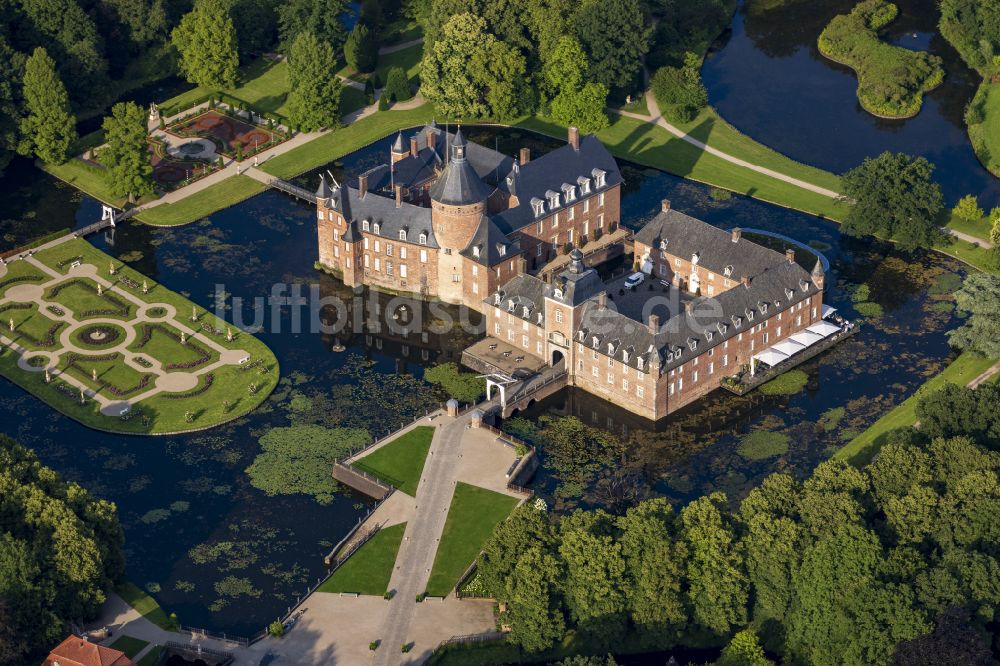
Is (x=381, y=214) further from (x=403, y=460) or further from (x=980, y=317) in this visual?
(x=980, y=317)

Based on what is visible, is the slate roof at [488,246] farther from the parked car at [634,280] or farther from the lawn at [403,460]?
the lawn at [403,460]

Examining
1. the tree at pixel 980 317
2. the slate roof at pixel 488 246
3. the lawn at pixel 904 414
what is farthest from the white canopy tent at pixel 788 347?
the slate roof at pixel 488 246

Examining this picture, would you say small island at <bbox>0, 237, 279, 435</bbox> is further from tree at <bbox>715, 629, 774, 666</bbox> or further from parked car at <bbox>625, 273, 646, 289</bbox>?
tree at <bbox>715, 629, 774, 666</bbox>

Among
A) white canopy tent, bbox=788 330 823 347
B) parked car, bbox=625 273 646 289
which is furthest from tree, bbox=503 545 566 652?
parked car, bbox=625 273 646 289

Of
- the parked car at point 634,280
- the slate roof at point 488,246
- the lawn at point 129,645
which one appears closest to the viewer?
the lawn at point 129,645

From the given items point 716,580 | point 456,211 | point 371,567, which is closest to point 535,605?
point 716,580

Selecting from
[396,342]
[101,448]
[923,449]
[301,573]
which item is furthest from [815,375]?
[101,448]

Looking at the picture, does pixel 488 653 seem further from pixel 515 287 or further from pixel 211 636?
pixel 515 287
